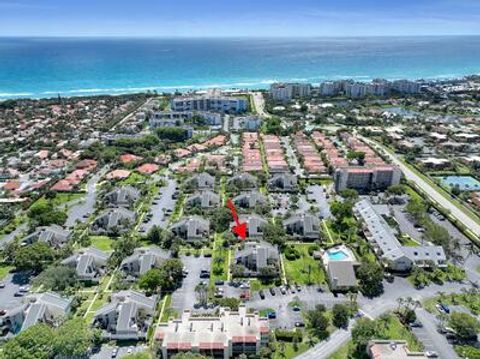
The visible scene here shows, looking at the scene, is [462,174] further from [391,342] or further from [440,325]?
[391,342]

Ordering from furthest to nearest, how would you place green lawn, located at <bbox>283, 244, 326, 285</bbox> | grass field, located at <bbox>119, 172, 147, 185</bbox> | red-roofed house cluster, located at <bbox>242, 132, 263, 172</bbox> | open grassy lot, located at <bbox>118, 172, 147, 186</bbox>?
1. red-roofed house cluster, located at <bbox>242, 132, 263, 172</bbox>
2. grass field, located at <bbox>119, 172, 147, 185</bbox>
3. open grassy lot, located at <bbox>118, 172, 147, 186</bbox>
4. green lawn, located at <bbox>283, 244, 326, 285</bbox>

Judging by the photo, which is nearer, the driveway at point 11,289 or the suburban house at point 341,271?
the driveway at point 11,289

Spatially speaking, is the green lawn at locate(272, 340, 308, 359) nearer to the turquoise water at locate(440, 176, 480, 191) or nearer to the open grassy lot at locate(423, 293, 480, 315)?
the open grassy lot at locate(423, 293, 480, 315)

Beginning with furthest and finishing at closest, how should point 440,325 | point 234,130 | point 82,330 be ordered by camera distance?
point 234,130 < point 440,325 < point 82,330

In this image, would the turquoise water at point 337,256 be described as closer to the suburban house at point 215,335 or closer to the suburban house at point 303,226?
the suburban house at point 303,226

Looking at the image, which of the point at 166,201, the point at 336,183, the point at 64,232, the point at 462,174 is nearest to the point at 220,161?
the point at 166,201

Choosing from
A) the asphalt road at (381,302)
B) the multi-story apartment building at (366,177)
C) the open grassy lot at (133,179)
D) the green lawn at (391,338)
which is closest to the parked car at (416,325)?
the green lawn at (391,338)

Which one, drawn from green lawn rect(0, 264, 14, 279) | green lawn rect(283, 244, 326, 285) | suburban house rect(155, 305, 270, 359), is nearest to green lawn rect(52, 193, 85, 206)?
green lawn rect(0, 264, 14, 279)
